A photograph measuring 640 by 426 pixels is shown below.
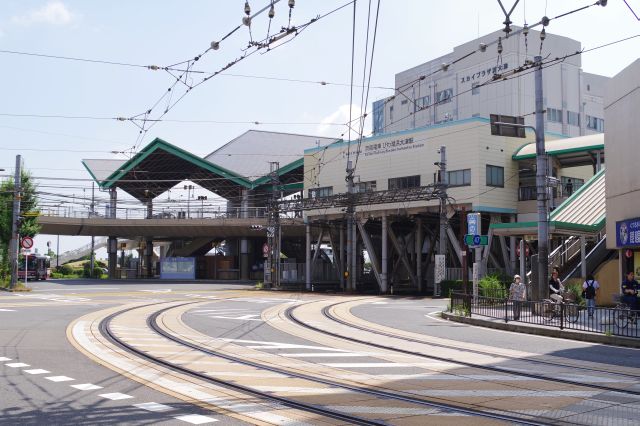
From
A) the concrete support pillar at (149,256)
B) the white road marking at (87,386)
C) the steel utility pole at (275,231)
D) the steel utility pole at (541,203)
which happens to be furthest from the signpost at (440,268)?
the concrete support pillar at (149,256)

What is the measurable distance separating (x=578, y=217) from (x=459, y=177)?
15.1 meters

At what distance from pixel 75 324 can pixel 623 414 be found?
16405 mm

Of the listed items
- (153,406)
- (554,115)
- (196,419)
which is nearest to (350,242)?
(554,115)

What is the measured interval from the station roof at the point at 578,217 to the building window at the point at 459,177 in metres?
10.4

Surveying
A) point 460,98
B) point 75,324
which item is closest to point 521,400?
point 75,324

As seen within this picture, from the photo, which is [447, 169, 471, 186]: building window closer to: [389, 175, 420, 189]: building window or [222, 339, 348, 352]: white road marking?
[389, 175, 420, 189]: building window

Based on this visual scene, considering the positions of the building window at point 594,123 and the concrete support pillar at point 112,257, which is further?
the building window at point 594,123

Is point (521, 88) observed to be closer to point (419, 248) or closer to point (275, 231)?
point (419, 248)

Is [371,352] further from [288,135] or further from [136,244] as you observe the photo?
[136,244]

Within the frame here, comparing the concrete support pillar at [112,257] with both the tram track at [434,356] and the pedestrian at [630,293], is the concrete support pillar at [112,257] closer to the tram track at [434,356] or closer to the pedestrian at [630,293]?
the tram track at [434,356]

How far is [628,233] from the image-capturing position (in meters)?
24.5

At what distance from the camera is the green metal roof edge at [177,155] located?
228 ft

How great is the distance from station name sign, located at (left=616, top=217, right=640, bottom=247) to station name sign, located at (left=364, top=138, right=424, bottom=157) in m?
23.7

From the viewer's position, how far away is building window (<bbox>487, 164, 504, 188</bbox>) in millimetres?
45312
